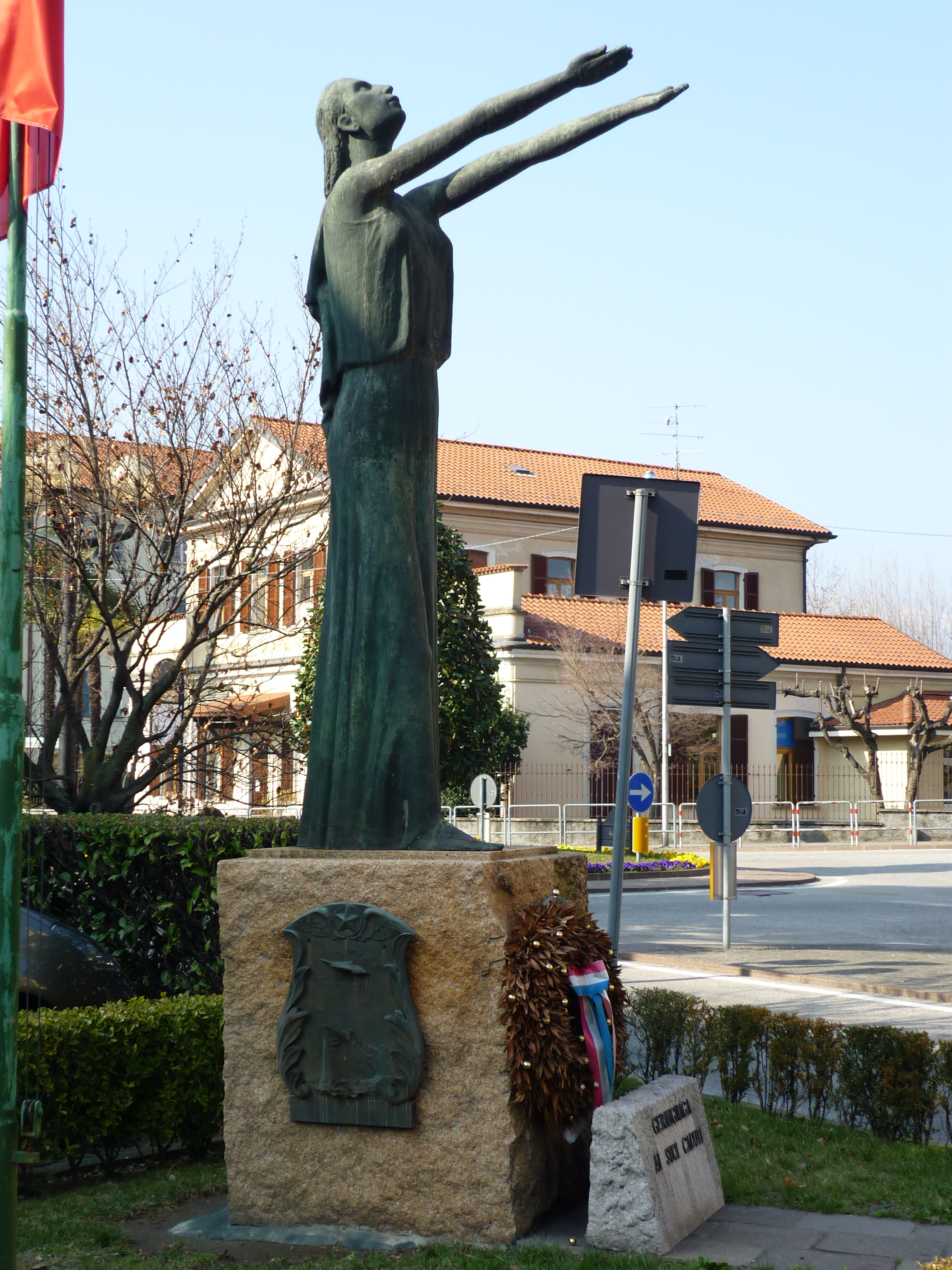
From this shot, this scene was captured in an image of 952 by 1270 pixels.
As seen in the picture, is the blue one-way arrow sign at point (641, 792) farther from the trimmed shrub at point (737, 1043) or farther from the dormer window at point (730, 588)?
the dormer window at point (730, 588)

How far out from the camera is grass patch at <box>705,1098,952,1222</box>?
5.49 m

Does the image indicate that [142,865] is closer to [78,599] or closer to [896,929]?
[78,599]

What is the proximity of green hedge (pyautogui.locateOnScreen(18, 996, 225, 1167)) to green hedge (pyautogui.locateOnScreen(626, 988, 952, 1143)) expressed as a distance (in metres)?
2.01

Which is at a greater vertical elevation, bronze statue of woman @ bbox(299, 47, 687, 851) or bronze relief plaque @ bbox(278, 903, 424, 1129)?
bronze statue of woman @ bbox(299, 47, 687, 851)

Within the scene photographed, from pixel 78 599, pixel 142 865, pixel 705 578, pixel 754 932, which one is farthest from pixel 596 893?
pixel 705 578

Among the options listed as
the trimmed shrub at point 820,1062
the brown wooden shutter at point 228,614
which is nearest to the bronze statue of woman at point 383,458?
the trimmed shrub at point 820,1062

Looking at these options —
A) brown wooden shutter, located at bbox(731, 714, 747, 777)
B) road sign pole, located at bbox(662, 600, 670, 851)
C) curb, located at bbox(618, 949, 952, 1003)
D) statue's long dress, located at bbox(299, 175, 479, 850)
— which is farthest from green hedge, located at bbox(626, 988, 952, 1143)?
brown wooden shutter, located at bbox(731, 714, 747, 777)

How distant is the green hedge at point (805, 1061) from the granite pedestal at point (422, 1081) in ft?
5.17

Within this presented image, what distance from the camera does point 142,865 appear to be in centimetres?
795

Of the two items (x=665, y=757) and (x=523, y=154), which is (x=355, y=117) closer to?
(x=523, y=154)

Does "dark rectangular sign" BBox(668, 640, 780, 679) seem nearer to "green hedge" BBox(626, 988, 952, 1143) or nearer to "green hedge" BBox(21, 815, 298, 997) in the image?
"green hedge" BBox(626, 988, 952, 1143)

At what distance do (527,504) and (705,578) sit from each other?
7132mm

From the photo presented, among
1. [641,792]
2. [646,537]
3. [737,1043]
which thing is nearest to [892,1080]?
[737,1043]

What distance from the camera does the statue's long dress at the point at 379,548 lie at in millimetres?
5535
